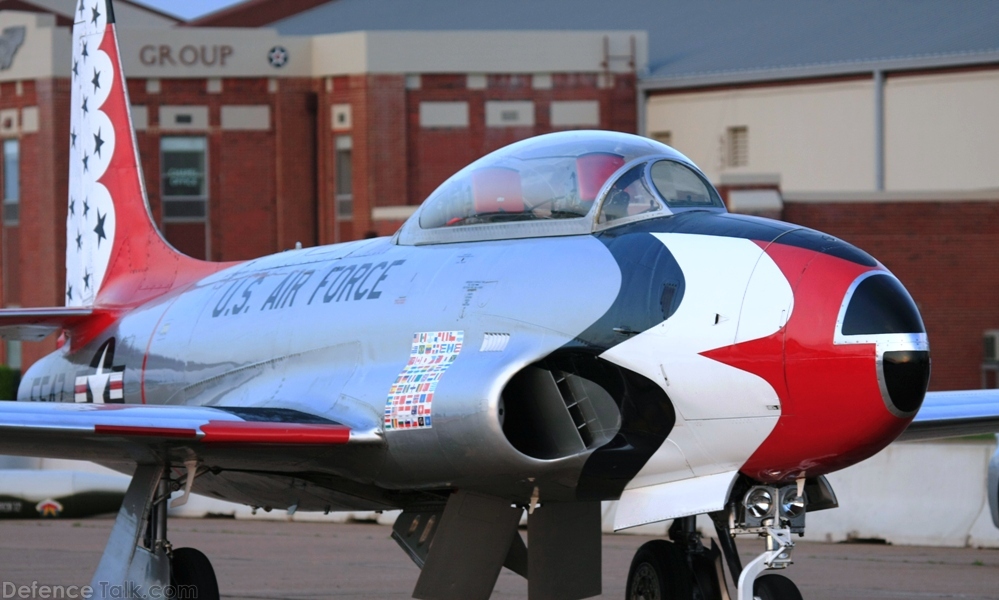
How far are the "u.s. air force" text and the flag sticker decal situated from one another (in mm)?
742

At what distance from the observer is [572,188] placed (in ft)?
27.9

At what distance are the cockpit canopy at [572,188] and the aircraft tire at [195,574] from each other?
282cm

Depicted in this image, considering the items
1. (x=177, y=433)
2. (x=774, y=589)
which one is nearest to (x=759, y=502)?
(x=774, y=589)

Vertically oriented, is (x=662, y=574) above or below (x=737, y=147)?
below

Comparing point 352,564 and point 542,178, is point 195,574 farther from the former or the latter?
point 352,564

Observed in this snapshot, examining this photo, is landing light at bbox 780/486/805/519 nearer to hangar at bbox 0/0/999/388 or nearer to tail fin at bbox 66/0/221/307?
tail fin at bbox 66/0/221/307

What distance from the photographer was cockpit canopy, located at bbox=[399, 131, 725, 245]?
837cm

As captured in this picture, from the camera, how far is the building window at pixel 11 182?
148ft

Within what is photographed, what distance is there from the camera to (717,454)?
7590mm

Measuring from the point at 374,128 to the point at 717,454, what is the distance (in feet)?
119

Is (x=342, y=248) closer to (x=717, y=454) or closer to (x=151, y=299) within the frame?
(x=151, y=299)

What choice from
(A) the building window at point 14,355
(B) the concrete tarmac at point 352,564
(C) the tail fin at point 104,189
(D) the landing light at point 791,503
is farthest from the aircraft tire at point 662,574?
(A) the building window at point 14,355

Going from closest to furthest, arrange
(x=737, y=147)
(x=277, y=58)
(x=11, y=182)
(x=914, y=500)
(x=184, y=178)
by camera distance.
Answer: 1. (x=914, y=500)
2. (x=737, y=147)
3. (x=277, y=58)
4. (x=184, y=178)
5. (x=11, y=182)

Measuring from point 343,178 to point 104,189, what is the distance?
30.2 meters
